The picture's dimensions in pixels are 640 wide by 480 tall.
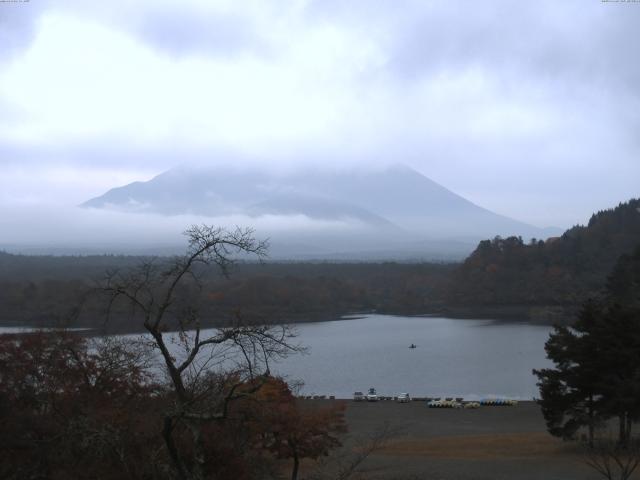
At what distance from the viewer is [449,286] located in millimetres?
41969

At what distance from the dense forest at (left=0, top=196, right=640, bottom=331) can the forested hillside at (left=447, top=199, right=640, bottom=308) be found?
2.2 inches

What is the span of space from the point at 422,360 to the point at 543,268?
888 inches

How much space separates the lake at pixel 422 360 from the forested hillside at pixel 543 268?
893 centimetres

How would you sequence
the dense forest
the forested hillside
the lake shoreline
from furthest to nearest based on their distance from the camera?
the forested hillside → the dense forest → the lake shoreline

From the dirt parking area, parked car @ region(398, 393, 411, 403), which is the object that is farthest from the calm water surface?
the dirt parking area

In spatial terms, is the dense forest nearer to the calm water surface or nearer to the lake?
the calm water surface

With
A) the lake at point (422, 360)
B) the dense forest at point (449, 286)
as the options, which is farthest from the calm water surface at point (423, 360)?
the dense forest at point (449, 286)

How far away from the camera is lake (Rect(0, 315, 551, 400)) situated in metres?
16.3

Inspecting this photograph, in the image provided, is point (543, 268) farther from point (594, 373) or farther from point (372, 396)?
point (594, 373)

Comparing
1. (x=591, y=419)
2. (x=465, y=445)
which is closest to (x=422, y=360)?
(x=465, y=445)

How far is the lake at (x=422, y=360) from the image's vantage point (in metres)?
16.3

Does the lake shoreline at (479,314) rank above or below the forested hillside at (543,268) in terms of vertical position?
below

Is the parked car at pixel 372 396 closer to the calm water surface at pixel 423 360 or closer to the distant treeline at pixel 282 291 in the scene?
the calm water surface at pixel 423 360

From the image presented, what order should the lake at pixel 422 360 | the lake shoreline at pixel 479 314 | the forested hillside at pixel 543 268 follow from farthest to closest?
the forested hillside at pixel 543 268, the lake shoreline at pixel 479 314, the lake at pixel 422 360
